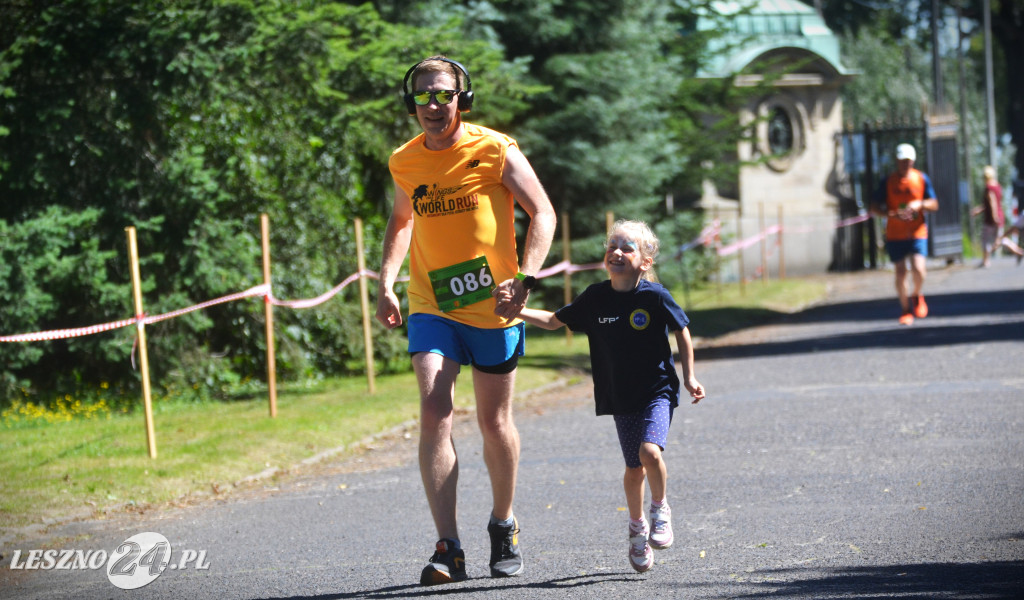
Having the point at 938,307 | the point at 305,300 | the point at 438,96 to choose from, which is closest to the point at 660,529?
the point at 438,96

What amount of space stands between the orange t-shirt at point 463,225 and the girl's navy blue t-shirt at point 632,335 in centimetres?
40

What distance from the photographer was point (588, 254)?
68.3 feet

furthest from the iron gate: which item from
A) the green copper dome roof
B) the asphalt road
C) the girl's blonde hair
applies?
the girl's blonde hair

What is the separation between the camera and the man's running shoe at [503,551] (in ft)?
17.6

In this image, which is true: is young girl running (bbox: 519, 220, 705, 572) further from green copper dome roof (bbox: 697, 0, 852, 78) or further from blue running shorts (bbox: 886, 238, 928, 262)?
green copper dome roof (bbox: 697, 0, 852, 78)

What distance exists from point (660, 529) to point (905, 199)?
10434 mm

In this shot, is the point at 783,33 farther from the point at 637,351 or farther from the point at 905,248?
the point at 637,351

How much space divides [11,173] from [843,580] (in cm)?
975

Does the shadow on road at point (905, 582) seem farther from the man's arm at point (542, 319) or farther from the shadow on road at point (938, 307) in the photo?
the shadow on road at point (938, 307)

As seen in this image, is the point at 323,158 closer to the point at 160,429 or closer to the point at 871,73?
the point at 160,429

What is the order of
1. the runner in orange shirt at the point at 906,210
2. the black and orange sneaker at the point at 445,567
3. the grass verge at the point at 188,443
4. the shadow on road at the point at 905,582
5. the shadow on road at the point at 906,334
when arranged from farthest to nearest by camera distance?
the runner in orange shirt at the point at 906,210 < the shadow on road at the point at 906,334 < the grass verge at the point at 188,443 < the black and orange sneaker at the point at 445,567 < the shadow on road at the point at 905,582

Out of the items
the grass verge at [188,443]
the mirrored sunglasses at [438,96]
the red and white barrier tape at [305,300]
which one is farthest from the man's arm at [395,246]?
the grass verge at [188,443]

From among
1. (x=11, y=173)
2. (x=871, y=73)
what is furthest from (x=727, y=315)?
(x=871, y=73)

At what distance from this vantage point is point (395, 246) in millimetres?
5738
